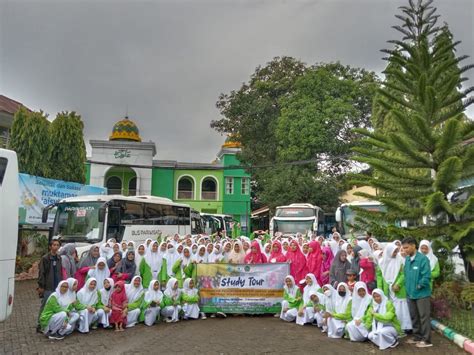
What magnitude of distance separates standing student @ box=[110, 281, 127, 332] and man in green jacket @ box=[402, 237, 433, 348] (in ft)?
16.4

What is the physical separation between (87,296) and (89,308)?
0.24 metres

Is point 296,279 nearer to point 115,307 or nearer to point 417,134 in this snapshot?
point 115,307

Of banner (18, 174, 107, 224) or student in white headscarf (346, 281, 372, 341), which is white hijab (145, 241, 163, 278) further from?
banner (18, 174, 107, 224)

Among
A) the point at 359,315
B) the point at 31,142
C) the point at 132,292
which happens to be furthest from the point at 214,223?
the point at 359,315

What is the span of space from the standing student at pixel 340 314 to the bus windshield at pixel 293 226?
14.3 metres

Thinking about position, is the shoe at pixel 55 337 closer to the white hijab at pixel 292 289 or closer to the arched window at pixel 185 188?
the white hijab at pixel 292 289

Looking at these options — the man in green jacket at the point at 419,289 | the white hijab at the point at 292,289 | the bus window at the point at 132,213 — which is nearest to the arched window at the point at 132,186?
the bus window at the point at 132,213

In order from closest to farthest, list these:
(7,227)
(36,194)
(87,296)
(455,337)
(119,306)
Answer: (7,227) → (455,337) → (87,296) → (119,306) → (36,194)

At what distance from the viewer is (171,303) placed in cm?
888

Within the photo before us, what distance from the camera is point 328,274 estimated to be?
9.51 metres

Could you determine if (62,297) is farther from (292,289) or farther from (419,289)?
(419,289)

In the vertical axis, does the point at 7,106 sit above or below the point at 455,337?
above

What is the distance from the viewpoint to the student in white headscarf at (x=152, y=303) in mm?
8609

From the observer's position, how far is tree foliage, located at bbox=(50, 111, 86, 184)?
1831 centimetres
